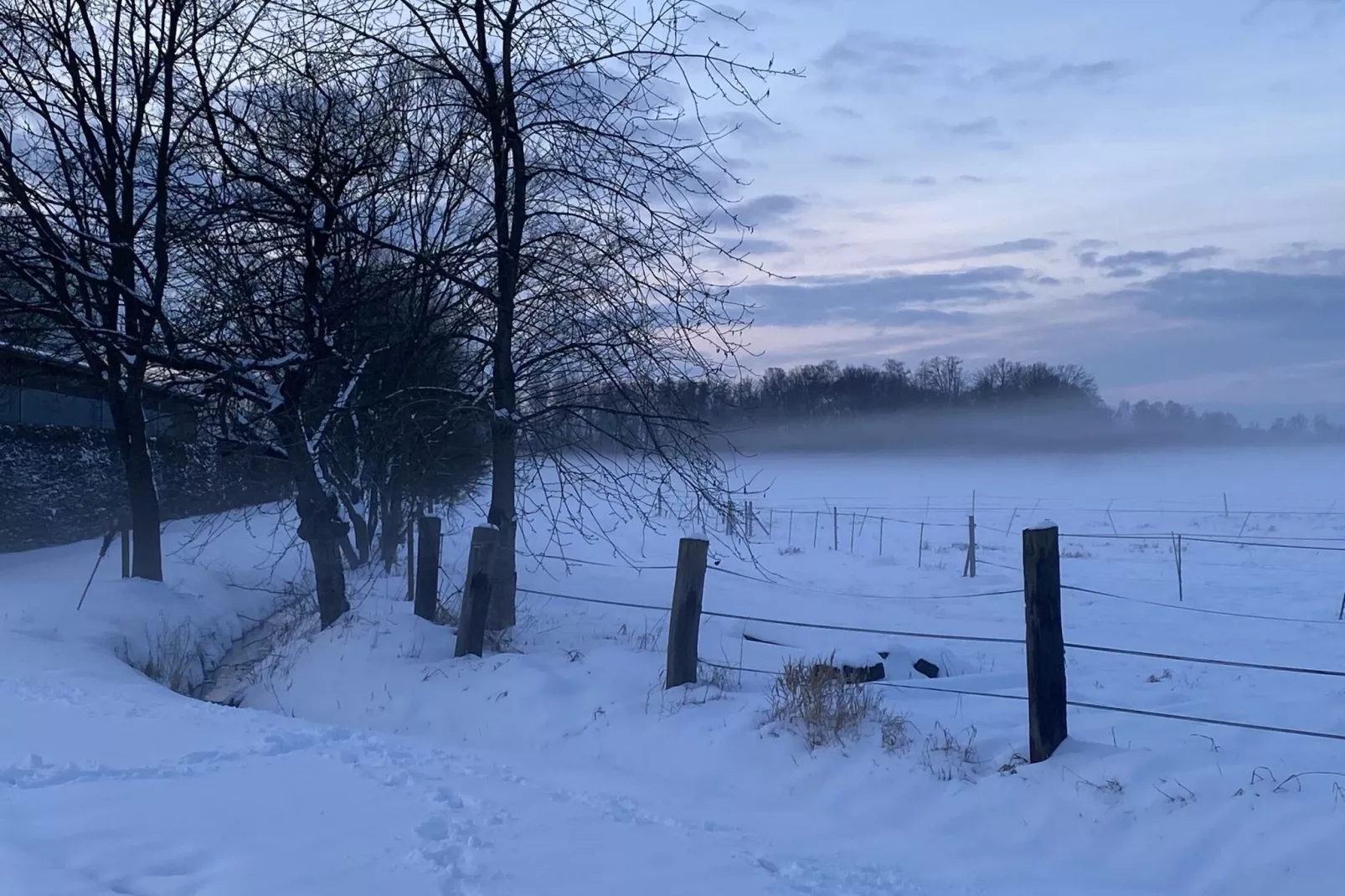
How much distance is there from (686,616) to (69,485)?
21.6 metres

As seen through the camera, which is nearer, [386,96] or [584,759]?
[584,759]

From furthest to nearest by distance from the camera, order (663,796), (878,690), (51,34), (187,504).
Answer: (187,504) < (51,34) < (878,690) < (663,796)

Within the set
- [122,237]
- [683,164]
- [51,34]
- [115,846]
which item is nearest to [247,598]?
[122,237]

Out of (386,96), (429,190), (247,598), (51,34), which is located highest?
(51,34)

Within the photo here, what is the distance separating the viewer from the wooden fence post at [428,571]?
10578 mm

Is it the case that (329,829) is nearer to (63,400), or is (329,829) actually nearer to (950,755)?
(950,755)

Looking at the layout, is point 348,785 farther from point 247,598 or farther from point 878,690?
point 247,598

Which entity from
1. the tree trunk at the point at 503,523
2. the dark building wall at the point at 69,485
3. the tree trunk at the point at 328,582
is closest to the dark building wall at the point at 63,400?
the dark building wall at the point at 69,485

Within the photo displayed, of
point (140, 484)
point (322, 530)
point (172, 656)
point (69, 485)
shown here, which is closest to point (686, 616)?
point (322, 530)

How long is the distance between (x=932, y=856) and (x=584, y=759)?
2699mm

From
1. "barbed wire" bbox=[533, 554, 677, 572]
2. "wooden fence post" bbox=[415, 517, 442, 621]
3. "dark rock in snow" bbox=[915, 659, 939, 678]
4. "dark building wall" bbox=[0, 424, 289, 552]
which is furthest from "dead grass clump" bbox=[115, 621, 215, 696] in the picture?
"dark rock in snow" bbox=[915, 659, 939, 678]

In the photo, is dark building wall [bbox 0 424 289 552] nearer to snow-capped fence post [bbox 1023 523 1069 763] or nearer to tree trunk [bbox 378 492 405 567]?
tree trunk [bbox 378 492 405 567]

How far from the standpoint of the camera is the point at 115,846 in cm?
447

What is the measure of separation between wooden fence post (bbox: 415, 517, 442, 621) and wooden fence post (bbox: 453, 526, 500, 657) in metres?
1.16
